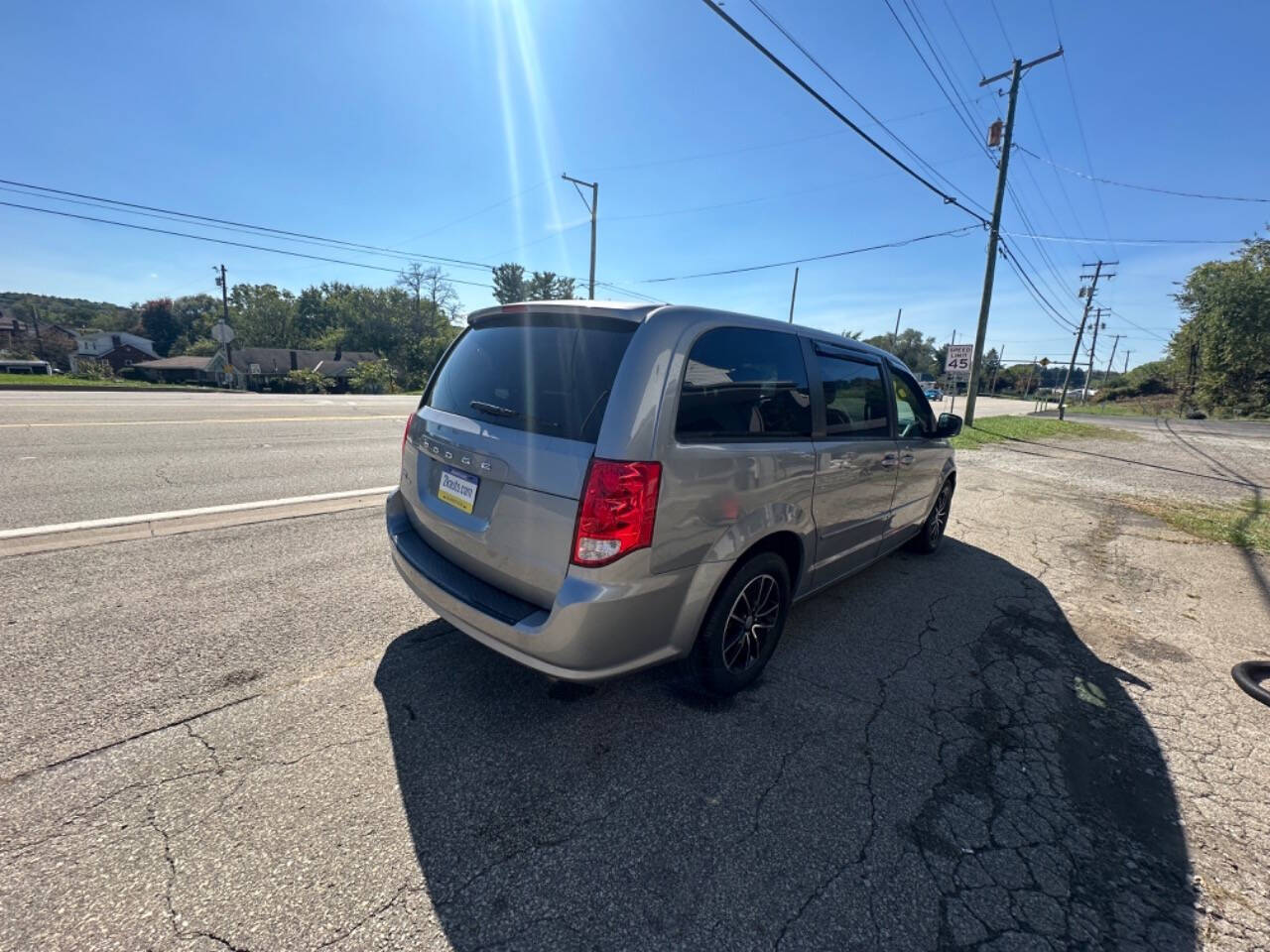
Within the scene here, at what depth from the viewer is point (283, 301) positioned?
75.3m

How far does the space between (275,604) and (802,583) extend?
10.3 ft

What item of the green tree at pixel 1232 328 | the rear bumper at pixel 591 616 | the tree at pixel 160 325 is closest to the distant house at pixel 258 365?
the tree at pixel 160 325

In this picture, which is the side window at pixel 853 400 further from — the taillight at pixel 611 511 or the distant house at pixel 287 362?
the distant house at pixel 287 362

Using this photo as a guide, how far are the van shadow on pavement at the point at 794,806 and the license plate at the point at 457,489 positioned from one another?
898 millimetres

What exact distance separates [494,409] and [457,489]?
1.33 ft

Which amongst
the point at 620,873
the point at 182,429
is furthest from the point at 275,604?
the point at 182,429

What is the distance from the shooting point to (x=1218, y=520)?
23.5 ft

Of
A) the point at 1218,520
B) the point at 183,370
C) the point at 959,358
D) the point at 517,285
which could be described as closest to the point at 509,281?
the point at 517,285

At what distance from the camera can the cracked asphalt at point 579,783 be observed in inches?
63.7

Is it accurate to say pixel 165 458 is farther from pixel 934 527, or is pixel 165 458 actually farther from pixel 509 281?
pixel 509 281

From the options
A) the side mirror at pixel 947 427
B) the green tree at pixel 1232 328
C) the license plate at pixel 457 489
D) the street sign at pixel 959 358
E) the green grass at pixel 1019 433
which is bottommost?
the green grass at pixel 1019 433

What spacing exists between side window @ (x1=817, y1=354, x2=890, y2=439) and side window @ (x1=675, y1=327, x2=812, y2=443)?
26cm

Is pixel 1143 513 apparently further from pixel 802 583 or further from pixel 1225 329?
pixel 1225 329

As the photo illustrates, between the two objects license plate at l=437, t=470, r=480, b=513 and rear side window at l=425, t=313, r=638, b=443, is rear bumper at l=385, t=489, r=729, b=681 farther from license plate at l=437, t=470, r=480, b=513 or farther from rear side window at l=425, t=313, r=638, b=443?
rear side window at l=425, t=313, r=638, b=443
